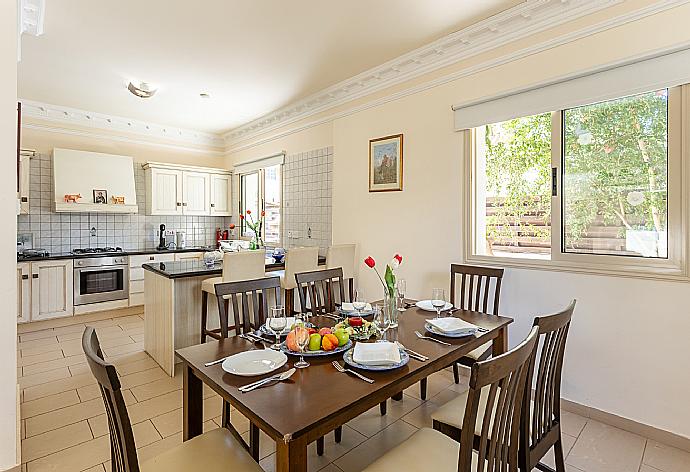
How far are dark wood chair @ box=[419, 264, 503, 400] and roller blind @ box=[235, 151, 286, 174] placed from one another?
3108 mm

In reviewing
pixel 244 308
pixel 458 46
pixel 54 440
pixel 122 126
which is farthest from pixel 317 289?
pixel 122 126

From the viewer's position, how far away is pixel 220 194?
247 inches

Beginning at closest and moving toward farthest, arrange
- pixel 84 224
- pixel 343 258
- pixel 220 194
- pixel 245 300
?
1. pixel 245 300
2. pixel 343 258
3. pixel 84 224
4. pixel 220 194

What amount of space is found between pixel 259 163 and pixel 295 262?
2642 mm

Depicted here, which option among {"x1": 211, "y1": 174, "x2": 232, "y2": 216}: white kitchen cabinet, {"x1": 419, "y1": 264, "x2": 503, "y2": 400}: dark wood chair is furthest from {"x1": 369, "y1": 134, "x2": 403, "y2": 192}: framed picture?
{"x1": 211, "y1": 174, "x2": 232, "y2": 216}: white kitchen cabinet

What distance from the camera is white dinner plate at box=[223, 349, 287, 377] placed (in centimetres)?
139

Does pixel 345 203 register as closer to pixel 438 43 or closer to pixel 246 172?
pixel 438 43

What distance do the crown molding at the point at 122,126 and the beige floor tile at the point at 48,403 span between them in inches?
151

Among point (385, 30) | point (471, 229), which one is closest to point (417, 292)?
point (471, 229)

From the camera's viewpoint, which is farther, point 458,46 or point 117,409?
point 458,46

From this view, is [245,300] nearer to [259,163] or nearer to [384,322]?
[384,322]

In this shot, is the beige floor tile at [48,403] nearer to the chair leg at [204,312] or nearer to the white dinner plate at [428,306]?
the chair leg at [204,312]

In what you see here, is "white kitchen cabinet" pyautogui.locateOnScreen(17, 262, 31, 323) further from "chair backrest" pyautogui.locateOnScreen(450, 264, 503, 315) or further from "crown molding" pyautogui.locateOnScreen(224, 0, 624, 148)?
"chair backrest" pyautogui.locateOnScreen(450, 264, 503, 315)

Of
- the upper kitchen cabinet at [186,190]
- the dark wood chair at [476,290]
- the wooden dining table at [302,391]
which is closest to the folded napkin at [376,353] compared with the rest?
the wooden dining table at [302,391]
